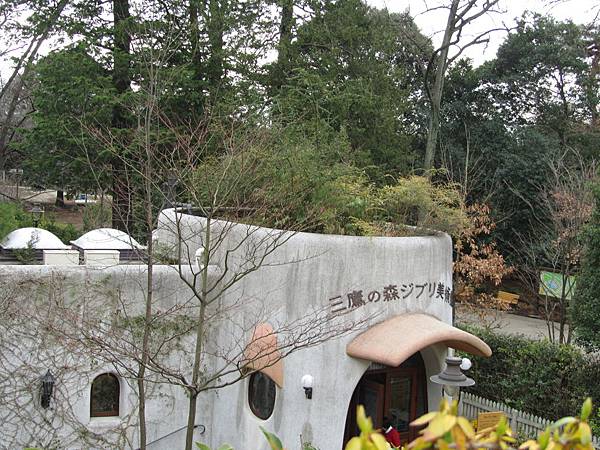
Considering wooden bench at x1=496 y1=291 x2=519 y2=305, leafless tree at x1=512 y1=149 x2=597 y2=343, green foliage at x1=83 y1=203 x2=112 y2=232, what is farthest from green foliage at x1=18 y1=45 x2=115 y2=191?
wooden bench at x1=496 y1=291 x2=519 y2=305

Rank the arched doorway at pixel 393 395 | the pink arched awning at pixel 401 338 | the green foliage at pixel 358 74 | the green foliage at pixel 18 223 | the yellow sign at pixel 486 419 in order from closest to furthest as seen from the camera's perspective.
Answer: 1. the pink arched awning at pixel 401 338
2. the arched doorway at pixel 393 395
3. the yellow sign at pixel 486 419
4. the green foliage at pixel 18 223
5. the green foliage at pixel 358 74

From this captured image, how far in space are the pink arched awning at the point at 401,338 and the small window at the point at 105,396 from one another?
3829 millimetres

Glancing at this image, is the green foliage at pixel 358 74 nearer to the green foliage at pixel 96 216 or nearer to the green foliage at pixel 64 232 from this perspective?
the green foliage at pixel 96 216

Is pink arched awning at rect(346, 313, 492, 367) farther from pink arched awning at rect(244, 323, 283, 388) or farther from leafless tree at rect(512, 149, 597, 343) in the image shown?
leafless tree at rect(512, 149, 597, 343)

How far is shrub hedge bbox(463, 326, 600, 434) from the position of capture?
39.8 ft

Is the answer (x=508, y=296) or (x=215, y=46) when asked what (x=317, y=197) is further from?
(x=508, y=296)

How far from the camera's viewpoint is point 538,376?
12.9 meters

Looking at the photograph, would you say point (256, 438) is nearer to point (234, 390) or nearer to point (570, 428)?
point (234, 390)

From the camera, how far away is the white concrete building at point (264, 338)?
930 centimetres

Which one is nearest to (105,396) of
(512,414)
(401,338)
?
(401,338)

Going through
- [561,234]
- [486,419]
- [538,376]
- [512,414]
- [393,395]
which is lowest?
[512,414]

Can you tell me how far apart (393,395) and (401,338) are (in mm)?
1924

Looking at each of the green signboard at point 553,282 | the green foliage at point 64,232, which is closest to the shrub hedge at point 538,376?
the green signboard at point 553,282

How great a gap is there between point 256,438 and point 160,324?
2340mm
